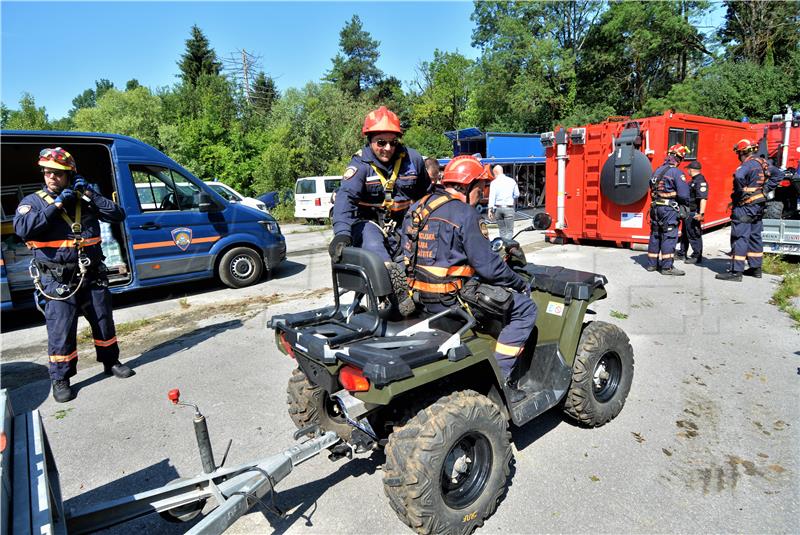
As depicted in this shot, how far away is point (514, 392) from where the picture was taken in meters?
3.16

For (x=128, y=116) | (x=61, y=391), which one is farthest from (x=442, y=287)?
(x=128, y=116)

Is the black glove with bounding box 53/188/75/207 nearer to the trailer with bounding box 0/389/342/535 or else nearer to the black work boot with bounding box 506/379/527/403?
the trailer with bounding box 0/389/342/535

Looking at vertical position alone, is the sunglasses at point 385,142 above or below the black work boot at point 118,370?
above

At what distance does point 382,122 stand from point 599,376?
8.20 ft

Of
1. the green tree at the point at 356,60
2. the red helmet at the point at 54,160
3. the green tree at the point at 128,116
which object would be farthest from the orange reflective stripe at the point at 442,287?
the green tree at the point at 356,60

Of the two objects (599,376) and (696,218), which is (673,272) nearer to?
(696,218)

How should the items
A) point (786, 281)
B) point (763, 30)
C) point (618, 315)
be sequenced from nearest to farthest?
point (618, 315), point (786, 281), point (763, 30)

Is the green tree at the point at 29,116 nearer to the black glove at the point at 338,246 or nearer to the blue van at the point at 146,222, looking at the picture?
the blue van at the point at 146,222

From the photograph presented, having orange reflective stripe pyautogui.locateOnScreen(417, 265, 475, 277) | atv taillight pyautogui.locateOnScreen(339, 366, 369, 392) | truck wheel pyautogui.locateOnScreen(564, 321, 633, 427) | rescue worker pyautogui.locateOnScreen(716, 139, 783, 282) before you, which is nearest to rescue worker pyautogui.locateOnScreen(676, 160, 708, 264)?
rescue worker pyautogui.locateOnScreen(716, 139, 783, 282)

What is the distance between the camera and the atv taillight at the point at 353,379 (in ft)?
7.59

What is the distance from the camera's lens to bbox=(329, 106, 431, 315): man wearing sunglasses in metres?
3.64

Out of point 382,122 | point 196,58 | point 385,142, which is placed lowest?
point 385,142

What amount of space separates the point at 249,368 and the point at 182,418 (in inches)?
40.4

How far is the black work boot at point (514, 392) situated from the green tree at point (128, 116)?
32.3m
